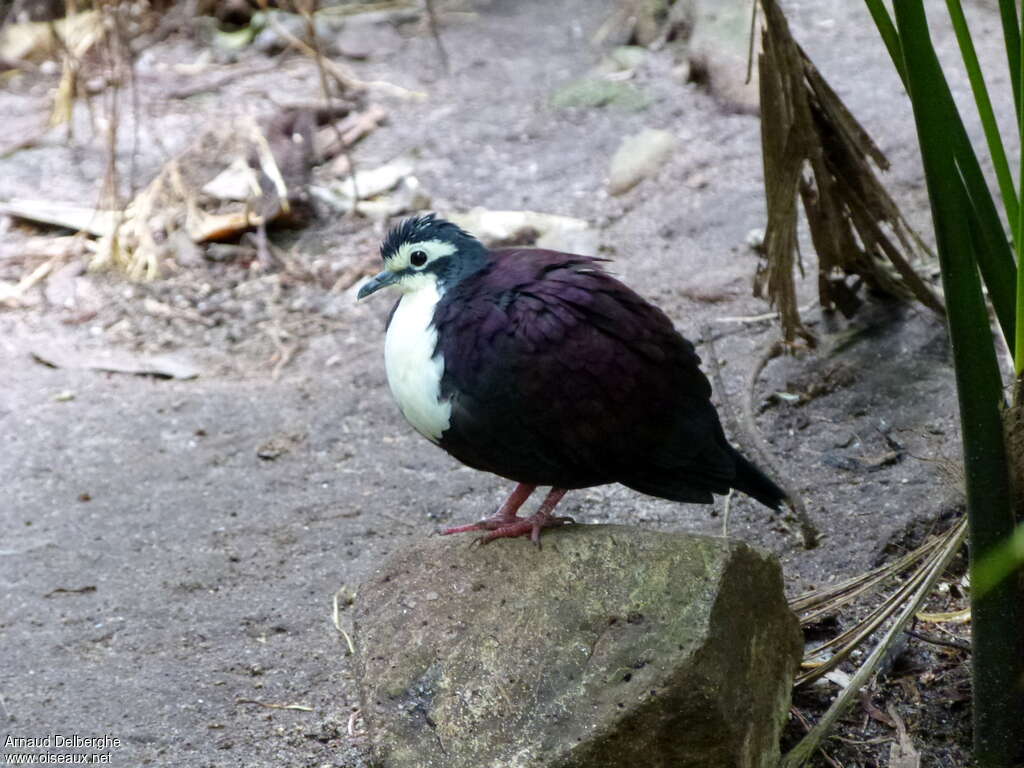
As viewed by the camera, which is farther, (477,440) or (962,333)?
(477,440)

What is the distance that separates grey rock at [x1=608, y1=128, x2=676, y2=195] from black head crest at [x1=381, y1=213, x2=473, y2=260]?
2.98 m

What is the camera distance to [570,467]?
2514 mm

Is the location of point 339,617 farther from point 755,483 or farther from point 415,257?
point 755,483

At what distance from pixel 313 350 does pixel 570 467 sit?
2505 millimetres

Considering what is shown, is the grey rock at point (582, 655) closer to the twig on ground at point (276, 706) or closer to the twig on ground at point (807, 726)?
A: the twig on ground at point (807, 726)

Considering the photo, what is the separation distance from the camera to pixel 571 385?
2.45 metres

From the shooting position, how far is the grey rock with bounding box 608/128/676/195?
5.59 m

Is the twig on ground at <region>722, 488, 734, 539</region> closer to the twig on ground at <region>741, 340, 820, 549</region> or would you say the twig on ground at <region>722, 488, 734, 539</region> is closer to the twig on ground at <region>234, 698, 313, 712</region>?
the twig on ground at <region>741, 340, 820, 549</region>

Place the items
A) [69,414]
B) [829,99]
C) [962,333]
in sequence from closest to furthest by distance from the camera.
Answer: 1. [962,333]
2. [829,99]
3. [69,414]

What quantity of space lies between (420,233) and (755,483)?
96 centimetres

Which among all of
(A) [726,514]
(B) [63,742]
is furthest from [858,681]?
(B) [63,742]

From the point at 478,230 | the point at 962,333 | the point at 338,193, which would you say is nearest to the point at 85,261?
the point at 338,193

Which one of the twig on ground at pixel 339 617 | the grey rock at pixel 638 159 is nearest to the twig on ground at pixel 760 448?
the twig on ground at pixel 339 617

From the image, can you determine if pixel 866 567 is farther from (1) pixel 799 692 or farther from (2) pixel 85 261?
(2) pixel 85 261
